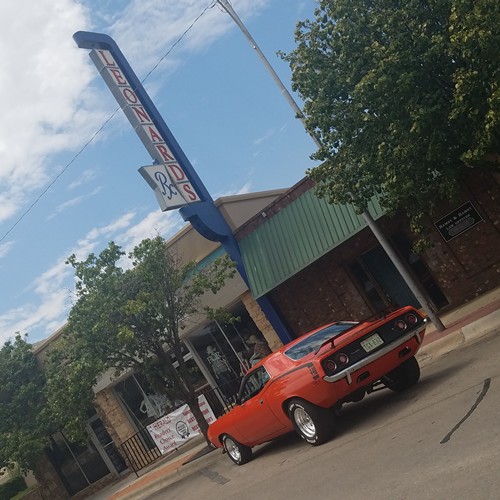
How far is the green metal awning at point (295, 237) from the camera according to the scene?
15.1 meters

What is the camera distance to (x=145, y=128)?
1766 centimetres

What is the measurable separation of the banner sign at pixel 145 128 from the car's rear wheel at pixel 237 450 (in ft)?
25.8

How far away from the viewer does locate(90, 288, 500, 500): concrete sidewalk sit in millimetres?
11273

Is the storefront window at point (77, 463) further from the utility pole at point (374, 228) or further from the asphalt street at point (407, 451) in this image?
the utility pole at point (374, 228)

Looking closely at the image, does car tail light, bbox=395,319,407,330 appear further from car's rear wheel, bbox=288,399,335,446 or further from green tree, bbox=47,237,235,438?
green tree, bbox=47,237,235,438

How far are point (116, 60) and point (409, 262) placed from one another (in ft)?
33.4

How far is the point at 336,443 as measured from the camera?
8.44m

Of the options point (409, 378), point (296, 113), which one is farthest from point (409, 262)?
point (409, 378)

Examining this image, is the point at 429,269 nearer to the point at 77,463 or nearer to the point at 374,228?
the point at 374,228

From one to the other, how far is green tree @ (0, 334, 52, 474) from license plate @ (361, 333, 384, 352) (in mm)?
12677

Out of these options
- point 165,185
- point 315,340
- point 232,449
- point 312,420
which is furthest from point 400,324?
point 165,185

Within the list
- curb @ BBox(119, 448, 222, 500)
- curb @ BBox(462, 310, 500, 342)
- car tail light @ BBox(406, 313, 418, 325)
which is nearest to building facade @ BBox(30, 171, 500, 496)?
curb @ BBox(119, 448, 222, 500)

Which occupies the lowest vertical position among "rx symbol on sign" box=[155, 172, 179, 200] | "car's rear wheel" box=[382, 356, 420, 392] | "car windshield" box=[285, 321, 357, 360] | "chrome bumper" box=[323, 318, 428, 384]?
"car's rear wheel" box=[382, 356, 420, 392]

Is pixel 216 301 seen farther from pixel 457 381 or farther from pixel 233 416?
pixel 457 381
